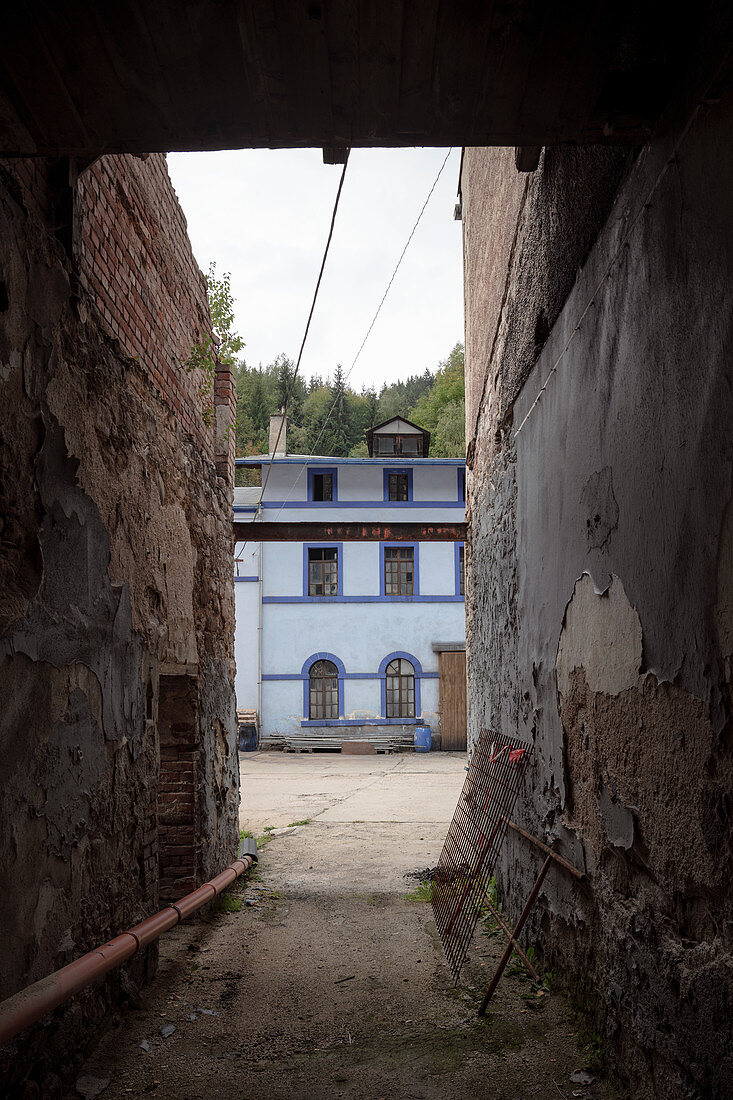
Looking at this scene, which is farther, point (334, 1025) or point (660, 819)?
point (334, 1025)

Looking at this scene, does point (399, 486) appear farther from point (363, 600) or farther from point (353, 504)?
point (363, 600)

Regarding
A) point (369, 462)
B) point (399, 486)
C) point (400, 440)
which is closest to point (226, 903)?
point (369, 462)

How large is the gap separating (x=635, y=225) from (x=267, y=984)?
4098 millimetres

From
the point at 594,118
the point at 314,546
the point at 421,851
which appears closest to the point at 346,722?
the point at 314,546

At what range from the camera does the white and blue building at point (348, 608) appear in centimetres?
2114

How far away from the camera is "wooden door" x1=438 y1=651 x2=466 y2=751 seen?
825 inches

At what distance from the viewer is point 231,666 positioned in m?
7.06

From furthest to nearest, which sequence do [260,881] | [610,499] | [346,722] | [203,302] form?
1. [346,722]
2. [260,881]
3. [203,302]
4. [610,499]

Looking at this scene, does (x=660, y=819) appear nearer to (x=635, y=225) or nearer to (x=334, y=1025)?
(x=635, y=225)

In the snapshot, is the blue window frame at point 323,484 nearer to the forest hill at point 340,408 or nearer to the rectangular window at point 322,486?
the rectangular window at point 322,486

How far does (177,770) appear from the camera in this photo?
5.58 meters

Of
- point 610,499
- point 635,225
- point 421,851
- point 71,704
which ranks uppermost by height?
point 635,225

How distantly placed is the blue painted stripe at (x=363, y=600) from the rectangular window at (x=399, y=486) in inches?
113

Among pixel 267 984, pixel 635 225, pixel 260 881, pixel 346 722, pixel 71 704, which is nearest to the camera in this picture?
pixel 635 225
